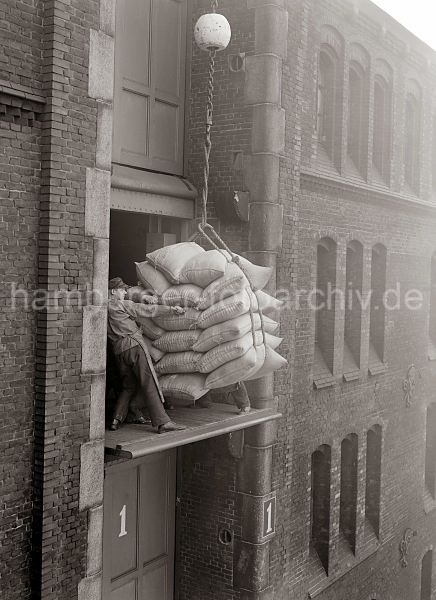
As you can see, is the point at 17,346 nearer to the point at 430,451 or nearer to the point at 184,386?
the point at 184,386

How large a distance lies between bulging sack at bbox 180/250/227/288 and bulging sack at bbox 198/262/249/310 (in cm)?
9

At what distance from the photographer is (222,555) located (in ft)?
37.1

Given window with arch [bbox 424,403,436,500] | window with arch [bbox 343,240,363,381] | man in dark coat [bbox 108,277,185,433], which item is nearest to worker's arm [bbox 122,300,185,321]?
man in dark coat [bbox 108,277,185,433]

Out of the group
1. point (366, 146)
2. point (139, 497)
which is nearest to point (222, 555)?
point (139, 497)

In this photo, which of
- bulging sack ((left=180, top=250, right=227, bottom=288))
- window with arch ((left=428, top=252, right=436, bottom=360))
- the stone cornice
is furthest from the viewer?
window with arch ((left=428, top=252, right=436, bottom=360))

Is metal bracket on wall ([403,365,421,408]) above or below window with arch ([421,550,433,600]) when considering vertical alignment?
above

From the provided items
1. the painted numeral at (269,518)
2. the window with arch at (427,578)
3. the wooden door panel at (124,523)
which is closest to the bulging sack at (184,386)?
the wooden door panel at (124,523)

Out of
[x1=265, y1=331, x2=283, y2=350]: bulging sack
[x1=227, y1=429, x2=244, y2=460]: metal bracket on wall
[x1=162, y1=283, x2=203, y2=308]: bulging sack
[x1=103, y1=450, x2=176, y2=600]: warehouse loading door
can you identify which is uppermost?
[x1=162, y1=283, x2=203, y2=308]: bulging sack

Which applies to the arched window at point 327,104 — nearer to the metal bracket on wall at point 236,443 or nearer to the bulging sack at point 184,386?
the metal bracket on wall at point 236,443

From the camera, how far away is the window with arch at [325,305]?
44.1 feet

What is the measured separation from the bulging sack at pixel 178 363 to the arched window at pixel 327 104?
6066 millimetres

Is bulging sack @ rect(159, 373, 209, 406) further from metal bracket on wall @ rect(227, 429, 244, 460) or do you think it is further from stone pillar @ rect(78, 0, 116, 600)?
metal bracket on wall @ rect(227, 429, 244, 460)

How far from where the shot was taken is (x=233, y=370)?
8531mm

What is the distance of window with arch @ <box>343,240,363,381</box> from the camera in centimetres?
1446
